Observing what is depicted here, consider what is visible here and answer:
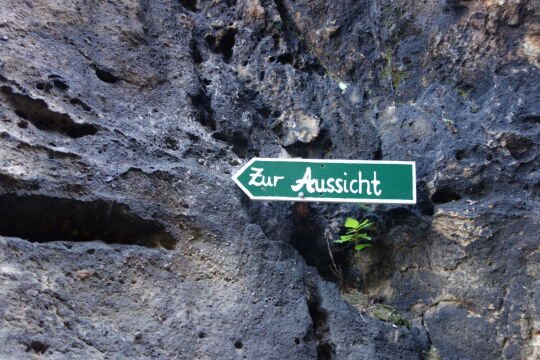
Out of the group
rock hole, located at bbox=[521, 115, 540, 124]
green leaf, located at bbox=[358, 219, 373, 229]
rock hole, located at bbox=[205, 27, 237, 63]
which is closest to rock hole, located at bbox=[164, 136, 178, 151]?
rock hole, located at bbox=[205, 27, 237, 63]

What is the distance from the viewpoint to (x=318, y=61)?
364cm

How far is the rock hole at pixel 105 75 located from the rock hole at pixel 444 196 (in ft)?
6.09

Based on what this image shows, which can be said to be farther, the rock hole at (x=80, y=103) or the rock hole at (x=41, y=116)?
the rock hole at (x=80, y=103)

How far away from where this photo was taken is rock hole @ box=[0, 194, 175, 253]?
224 cm

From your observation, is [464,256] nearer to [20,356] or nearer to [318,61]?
[318,61]

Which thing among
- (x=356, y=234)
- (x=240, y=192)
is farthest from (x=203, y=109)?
(x=356, y=234)

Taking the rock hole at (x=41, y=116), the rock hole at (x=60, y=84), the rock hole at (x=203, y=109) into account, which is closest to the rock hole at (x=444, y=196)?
the rock hole at (x=203, y=109)

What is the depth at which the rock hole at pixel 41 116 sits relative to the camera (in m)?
2.44

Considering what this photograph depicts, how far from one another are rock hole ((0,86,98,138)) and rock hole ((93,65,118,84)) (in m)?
0.43

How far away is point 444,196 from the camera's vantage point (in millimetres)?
2818

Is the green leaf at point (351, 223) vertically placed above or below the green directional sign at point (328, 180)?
below

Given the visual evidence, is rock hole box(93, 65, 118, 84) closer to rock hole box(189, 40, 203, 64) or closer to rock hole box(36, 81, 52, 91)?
rock hole box(36, 81, 52, 91)

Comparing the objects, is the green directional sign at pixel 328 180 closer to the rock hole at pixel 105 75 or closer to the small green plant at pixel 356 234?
the small green plant at pixel 356 234

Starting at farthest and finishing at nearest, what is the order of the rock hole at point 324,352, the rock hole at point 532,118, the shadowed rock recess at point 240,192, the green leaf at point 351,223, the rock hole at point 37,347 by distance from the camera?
the rock hole at point 532,118 → the green leaf at point 351,223 → the rock hole at point 324,352 → the shadowed rock recess at point 240,192 → the rock hole at point 37,347
